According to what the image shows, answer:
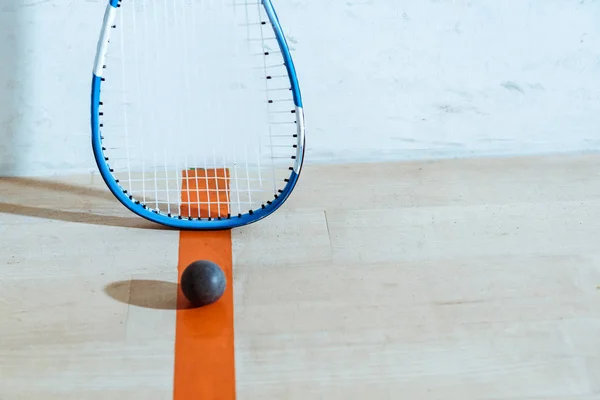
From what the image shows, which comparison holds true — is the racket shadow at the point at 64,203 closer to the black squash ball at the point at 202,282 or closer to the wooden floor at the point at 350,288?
the wooden floor at the point at 350,288

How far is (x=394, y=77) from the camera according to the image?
194cm

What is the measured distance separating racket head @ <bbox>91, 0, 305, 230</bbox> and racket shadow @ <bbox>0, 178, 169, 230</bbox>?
0.20 feet

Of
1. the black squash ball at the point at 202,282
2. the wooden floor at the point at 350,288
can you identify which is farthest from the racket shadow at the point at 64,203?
the black squash ball at the point at 202,282

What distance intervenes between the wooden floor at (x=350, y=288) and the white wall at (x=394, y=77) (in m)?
0.08

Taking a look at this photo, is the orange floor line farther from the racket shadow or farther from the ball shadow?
the racket shadow

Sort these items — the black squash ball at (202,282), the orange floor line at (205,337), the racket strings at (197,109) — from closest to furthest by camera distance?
the orange floor line at (205,337) < the black squash ball at (202,282) < the racket strings at (197,109)

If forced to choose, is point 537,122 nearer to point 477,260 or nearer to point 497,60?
point 497,60

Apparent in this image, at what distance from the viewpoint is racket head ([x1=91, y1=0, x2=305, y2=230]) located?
1.60 meters

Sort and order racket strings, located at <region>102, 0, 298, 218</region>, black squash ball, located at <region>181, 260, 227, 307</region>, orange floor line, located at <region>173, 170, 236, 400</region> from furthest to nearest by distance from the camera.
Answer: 1. racket strings, located at <region>102, 0, 298, 218</region>
2. black squash ball, located at <region>181, 260, 227, 307</region>
3. orange floor line, located at <region>173, 170, 236, 400</region>

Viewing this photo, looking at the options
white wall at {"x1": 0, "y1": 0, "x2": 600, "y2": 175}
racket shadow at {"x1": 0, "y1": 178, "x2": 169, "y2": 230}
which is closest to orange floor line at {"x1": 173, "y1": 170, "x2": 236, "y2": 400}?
racket shadow at {"x1": 0, "y1": 178, "x2": 169, "y2": 230}

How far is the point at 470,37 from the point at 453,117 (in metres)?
0.23

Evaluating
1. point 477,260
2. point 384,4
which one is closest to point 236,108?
point 384,4

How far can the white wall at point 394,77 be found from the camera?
1811 millimetres

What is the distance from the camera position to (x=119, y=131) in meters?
1.93
